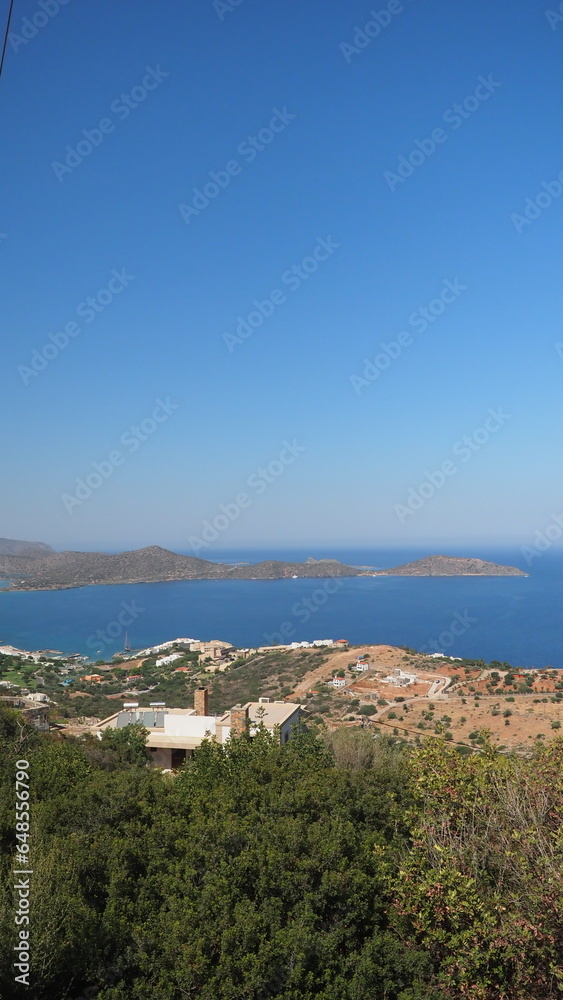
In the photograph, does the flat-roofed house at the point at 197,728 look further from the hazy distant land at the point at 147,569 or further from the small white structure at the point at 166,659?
the hazy distant land at the point at 147,569

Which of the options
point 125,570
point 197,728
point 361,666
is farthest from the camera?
point 125,570

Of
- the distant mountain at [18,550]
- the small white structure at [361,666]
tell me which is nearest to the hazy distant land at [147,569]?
the distant mountain at [18,550]

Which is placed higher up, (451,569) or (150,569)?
(150,569)

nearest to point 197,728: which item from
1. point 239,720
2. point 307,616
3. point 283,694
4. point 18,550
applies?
point 239,720

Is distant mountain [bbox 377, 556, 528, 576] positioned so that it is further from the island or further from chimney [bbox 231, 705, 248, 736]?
chimney [bbox 231, 705, 248, 736]

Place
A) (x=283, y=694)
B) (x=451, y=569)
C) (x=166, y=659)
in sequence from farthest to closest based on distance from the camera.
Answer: (x=451, y=569), (x=166, y=659), (x=283, y=694)

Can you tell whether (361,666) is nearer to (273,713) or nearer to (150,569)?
(273,713)

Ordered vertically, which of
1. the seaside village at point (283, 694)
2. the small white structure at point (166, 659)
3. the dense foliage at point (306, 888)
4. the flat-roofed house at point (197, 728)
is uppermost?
the dense foliage at point (306, 888)

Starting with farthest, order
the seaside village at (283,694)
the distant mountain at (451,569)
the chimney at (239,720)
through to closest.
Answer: the distant mountain at (451,569), the seaside village at (283,694), the chimney at (239,720)
